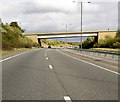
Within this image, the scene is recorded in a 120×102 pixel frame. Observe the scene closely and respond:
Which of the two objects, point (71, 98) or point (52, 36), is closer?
point (71, 98)

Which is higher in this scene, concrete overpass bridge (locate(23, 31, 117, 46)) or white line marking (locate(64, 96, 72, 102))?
concrete overpass bridge (locate(23, 31, 117, 46))

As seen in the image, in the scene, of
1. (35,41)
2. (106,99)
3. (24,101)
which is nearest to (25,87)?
(24,101)

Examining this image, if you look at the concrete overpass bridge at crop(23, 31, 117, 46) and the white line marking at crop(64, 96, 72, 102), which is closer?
the white line marking at crop(64, 96, 72, 102)

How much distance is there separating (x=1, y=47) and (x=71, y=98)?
3623cm

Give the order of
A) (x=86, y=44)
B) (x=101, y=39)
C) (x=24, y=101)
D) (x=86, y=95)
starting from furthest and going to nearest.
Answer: (x=86, y=44)
(x=101, y=39)
(x=86, y=95)
(x=24, y=101)

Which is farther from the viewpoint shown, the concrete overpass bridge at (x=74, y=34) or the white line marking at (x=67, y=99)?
the concrete overpass bridge at (x=74, y=34)

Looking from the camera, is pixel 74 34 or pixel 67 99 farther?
pixel 74 34

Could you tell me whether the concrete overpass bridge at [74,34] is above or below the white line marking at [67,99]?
above

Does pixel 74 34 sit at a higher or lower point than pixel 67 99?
higher

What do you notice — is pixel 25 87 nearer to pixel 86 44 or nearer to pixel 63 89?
pixel 63 89

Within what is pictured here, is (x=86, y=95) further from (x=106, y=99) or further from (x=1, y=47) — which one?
(x=1, y=47)

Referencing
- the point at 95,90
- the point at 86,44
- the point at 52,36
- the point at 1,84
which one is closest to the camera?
the point at 95,90

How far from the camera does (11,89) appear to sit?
645cm

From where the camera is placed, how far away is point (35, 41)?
95.7 m
